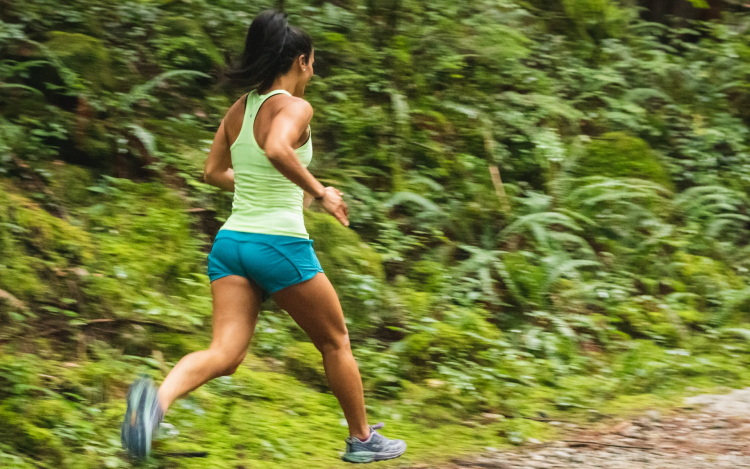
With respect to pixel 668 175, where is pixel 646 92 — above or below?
above

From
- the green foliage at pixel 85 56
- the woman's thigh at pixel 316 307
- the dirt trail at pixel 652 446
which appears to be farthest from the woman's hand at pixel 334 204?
the green foliage at pixel 85 56

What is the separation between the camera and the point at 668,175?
8523mm

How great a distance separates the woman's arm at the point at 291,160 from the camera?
3289 mm

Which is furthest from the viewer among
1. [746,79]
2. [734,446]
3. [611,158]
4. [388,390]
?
[746,79]

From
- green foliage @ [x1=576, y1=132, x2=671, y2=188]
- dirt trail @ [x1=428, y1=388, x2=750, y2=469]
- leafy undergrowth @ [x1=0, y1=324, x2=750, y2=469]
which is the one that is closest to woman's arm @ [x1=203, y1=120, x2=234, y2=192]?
leafy undergrowth @ [x1=0, y1=324, x2=750, y2=469]

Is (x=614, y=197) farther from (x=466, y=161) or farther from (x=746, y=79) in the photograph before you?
(x=746, y=79)

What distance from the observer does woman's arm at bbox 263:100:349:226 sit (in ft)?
10.8

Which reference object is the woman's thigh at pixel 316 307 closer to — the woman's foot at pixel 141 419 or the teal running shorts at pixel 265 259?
the teal running shorts at pixel 265 259

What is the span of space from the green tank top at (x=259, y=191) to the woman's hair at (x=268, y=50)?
0.33 feet

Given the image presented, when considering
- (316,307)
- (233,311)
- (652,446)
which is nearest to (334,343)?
(316,307)

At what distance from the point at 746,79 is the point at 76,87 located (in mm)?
8485

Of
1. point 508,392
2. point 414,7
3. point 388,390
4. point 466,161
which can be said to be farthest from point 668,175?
point 388,390

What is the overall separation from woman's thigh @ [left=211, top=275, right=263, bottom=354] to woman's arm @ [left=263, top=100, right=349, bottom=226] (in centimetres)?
59

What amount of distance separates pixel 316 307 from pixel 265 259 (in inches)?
13.9
